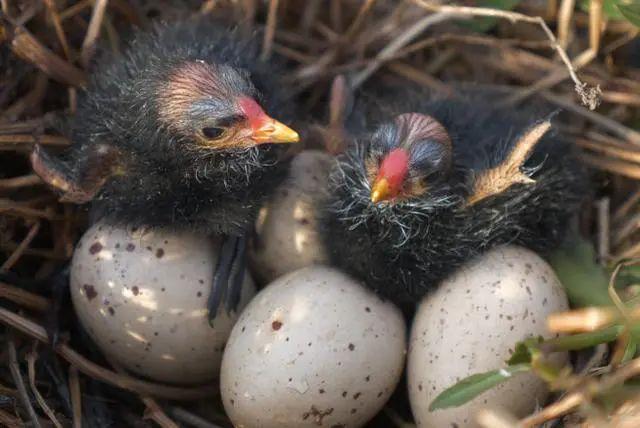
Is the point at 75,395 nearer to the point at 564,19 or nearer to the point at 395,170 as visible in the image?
the point at 395,170

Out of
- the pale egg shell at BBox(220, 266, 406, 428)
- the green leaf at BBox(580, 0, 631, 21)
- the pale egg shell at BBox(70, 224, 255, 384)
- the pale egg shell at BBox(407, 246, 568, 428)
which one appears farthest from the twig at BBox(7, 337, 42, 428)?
the green leaf at BBox(580, 0, 631, 21)

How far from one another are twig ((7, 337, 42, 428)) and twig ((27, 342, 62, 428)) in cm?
2

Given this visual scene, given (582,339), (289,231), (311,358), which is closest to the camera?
(582,339)

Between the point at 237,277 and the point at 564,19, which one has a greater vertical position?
the point at 564,19

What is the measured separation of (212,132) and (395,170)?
1.30 ft

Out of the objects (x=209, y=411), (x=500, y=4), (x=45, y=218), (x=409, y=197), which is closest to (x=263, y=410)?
(x=209, y=411)

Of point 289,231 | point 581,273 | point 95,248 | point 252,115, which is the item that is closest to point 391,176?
point 252,115

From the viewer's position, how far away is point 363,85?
2.26 meters

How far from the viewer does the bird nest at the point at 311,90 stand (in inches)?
70.1

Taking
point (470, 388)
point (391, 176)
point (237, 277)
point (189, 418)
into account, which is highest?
point (391, 176)

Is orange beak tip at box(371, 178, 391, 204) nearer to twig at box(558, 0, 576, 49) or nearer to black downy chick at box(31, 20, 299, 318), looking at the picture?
black downy chick at box(31, 20, 299, 318)

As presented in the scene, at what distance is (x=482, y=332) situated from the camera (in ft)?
5.15

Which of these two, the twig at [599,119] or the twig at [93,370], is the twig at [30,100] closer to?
the twig at [93,370]

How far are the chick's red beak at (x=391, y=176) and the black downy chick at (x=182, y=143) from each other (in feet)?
0.66
